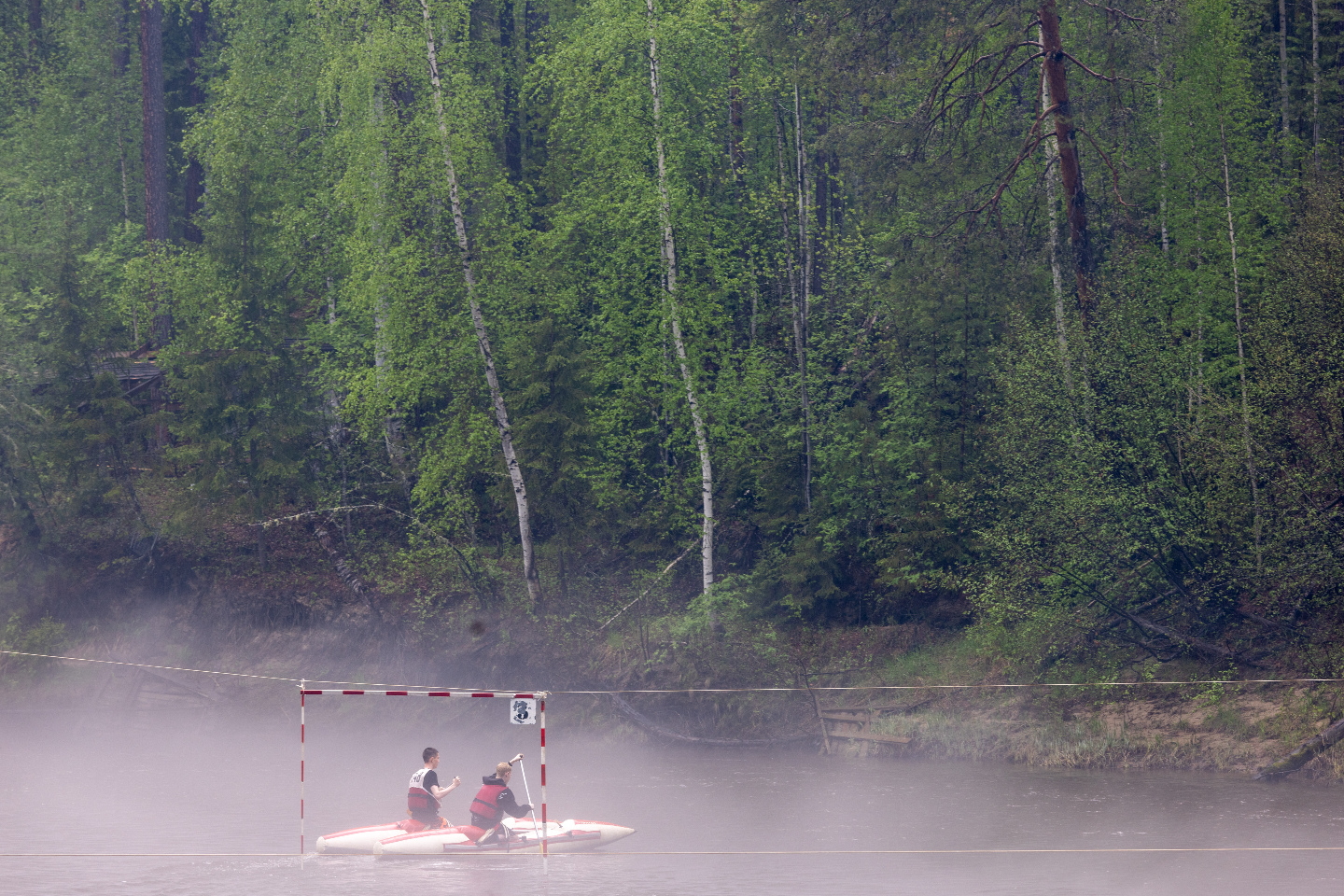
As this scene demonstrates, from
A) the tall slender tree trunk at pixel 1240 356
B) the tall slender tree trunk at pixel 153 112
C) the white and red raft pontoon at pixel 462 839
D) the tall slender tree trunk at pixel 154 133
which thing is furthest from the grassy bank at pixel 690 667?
the tall slender tree trunk at pixel 153 112

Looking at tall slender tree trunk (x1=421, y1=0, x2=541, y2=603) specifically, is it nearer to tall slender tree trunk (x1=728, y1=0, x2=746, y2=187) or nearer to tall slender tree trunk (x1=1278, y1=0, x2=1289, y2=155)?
tall slender tree trunk (x1=728, y1=0, x2=746, y2=187)

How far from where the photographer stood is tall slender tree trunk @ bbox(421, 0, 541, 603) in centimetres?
2734

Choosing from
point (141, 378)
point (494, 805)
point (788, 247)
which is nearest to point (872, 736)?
point (494, 805)

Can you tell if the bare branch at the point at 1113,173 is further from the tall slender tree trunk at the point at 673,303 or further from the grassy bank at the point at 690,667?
the grassy bank at the point at 690,667

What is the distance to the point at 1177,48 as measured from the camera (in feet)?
83.7

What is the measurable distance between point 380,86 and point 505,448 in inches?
317

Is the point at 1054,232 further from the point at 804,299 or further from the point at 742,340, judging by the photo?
the point at 742,340

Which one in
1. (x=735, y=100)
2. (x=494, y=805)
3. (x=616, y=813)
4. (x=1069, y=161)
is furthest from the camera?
(x=735, y=100)

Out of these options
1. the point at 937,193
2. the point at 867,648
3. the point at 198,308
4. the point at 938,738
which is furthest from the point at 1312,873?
the point at 198,308

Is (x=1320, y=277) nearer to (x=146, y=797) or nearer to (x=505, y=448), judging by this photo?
(x=505, y=448)

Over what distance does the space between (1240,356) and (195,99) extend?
3227 cm

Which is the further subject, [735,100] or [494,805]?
[735,100]

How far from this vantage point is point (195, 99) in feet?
139

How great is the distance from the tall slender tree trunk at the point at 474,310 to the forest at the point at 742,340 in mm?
119
